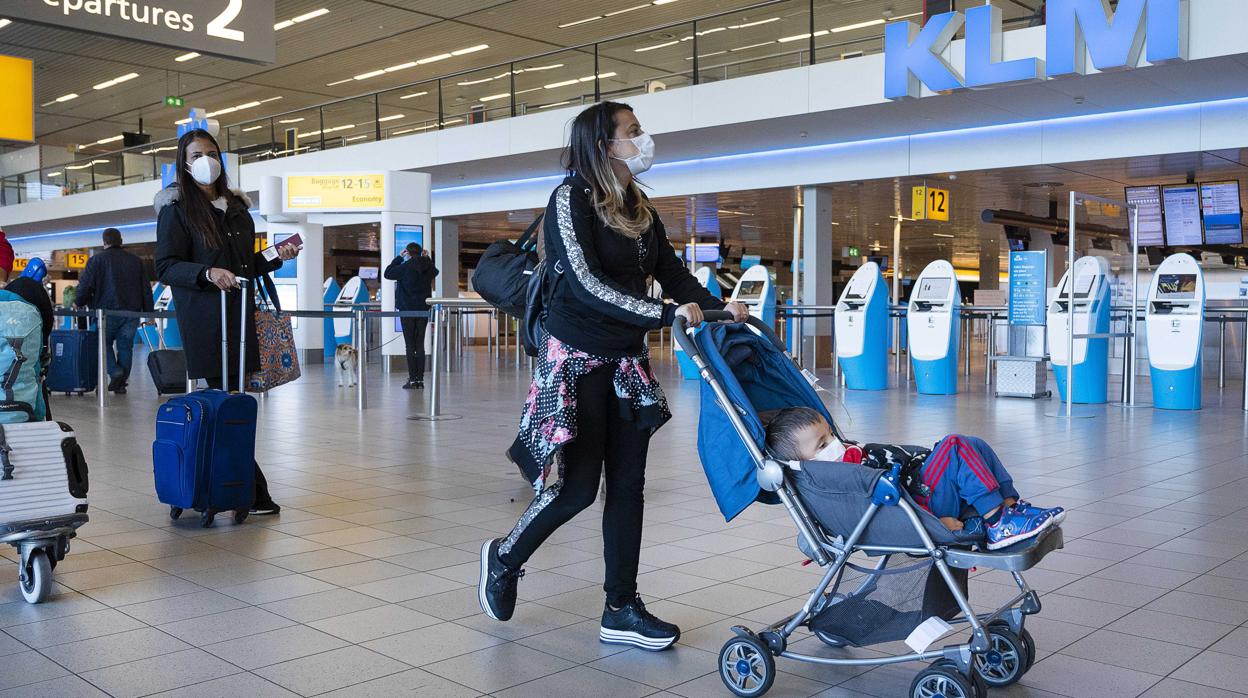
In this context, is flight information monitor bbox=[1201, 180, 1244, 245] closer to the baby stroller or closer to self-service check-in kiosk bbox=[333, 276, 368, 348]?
the baby stroller

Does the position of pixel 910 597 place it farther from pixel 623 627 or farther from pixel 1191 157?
pixel 1191 157

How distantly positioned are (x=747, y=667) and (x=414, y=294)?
9487 millimetres

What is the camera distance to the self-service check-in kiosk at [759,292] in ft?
42.4

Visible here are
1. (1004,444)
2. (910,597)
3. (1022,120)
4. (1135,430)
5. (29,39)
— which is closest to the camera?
(910,597)

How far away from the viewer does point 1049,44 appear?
928 cm

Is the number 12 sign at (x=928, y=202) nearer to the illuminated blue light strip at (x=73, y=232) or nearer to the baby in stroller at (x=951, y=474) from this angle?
the baby in stroller at (x=951, y=474)

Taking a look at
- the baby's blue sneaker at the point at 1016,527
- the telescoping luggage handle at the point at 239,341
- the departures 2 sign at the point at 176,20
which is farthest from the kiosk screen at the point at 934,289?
the baby's blue sneaker at the point at 1016,527

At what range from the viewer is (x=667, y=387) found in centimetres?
1167

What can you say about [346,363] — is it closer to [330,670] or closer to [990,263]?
[330,670]

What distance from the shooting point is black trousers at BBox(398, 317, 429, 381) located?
1127 centimetres

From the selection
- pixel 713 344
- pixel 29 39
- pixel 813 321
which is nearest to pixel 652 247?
pixel 713 344

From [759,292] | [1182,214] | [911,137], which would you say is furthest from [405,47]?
[1182,214]

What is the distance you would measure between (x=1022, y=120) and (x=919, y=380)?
130 inches

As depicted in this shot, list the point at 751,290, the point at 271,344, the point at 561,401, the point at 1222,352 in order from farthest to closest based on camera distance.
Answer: the point at 751,290, the point at 1222,352, the point at 271,344, the point at 561,401
